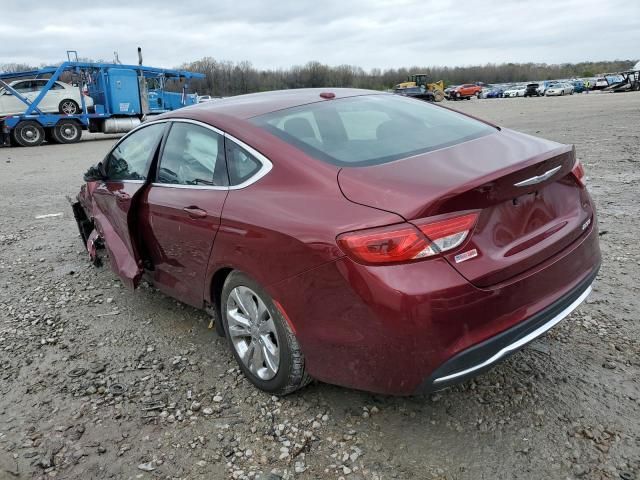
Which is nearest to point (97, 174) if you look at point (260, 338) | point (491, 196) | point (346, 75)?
point (260, 338)

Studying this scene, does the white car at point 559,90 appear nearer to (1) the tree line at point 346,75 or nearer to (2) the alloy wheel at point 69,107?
(1) the tree line at point 346,75

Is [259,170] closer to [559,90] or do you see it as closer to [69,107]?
[69,107]

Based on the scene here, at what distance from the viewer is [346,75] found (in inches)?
3757

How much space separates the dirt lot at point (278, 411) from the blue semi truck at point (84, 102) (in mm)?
17180

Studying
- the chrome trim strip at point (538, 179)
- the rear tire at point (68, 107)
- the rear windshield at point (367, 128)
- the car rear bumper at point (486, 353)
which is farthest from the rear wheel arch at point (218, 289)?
the rear tire at point (68, 107)

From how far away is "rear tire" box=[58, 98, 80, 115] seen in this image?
20066mm

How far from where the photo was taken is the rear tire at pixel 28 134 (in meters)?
19.3

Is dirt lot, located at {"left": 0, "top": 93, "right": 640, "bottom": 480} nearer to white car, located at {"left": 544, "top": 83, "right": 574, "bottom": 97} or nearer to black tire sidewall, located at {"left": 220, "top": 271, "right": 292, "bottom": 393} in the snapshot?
black tire sidewall, located at {"left": 220, "top": 271, "right": 292, "bottom": 393}

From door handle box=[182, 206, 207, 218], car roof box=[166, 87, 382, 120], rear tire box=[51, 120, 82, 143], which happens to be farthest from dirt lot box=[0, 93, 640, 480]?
rear tire box=[51, 120, 82, 143]

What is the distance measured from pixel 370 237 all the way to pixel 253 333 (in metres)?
1.07

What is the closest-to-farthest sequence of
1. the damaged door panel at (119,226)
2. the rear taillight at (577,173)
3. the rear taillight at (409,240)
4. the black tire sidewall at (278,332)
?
the rear taillight at (409,240), the black tire sidewall at (278,332), the rear taillight at (577,173), the damaged door panel at (119,226)

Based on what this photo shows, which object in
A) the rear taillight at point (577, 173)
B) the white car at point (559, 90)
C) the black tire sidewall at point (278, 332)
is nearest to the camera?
the black tire sidewall at point (278, 332)

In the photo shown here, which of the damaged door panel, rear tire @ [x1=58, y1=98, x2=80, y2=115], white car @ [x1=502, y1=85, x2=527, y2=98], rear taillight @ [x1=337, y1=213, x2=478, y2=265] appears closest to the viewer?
rear taillight @ [x1=337, y1=213, x2=478, y2=265]

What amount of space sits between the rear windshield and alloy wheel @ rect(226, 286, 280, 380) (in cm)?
85
